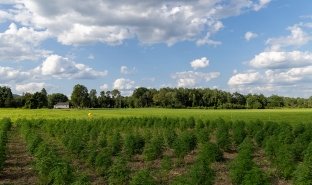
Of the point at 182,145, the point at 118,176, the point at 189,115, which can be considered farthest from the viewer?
the point at 189,115

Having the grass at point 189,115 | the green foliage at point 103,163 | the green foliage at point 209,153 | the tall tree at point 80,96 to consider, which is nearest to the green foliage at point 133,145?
the green foliage at point 209,153

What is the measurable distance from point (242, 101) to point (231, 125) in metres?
125

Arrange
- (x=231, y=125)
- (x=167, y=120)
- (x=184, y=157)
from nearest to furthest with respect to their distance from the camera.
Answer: (x=184, y=157) → (x=231, y=125) → (x=167, y=120)

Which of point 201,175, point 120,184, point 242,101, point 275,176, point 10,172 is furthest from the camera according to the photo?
point 242,101

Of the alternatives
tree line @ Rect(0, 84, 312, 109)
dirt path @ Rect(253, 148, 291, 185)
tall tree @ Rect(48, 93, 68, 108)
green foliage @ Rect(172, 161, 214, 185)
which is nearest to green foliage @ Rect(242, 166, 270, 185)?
green foliage @ Rect(172, 161, 214, 185)

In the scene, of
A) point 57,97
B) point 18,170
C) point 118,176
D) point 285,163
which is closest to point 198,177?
point 118,176

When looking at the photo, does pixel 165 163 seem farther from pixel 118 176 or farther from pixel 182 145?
pixel 182 145

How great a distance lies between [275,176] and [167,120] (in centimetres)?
2738

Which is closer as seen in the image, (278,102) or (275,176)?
(275,176)

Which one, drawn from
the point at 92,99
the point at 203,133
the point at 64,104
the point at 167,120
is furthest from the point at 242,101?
the point at 203,133

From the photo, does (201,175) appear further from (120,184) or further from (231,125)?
(231,125)

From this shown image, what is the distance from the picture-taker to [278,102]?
561 feet

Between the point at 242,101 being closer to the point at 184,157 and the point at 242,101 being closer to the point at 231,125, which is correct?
the point at 231,125

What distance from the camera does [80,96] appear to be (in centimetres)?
15512
